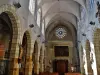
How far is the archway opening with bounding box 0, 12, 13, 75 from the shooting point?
8715 mm

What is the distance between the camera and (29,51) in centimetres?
1084

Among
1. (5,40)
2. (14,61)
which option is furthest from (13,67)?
(5,40)

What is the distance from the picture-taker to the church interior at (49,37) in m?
8.00

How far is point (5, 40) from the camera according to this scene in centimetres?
1202

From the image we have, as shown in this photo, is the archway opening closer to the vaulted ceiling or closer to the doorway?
the vaulted ceiling

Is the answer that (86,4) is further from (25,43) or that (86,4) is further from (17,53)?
(17,53)

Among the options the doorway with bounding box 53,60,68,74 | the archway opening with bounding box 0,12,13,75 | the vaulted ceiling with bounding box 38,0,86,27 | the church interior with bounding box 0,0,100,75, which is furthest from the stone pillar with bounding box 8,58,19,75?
the doorway with bounding box 53,60,68,74

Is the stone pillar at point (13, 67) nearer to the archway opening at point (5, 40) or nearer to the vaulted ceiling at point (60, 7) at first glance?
the archway opening at point (5, 40)

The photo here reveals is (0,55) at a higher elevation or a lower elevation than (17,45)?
lower

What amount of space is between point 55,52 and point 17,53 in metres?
13.0

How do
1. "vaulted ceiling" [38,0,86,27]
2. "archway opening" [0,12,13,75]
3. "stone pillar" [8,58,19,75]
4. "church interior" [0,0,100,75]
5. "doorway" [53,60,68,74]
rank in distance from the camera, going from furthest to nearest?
"doorway" [53,60,68,74] → "vaulted ceiling" [38,0,86,27] → "archway opening" [0,12,13,75] → "church interior" [0,0,100,75] → "stone pillar" [8,58,19,75]

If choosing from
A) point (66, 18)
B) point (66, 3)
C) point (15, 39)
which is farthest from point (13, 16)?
point (66, 18)

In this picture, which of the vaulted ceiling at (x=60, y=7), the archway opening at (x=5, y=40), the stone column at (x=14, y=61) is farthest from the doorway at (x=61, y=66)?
the stone column at (x=14, y=61)

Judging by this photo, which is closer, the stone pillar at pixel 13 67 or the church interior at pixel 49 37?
the stone pillar at pixel 13 67
